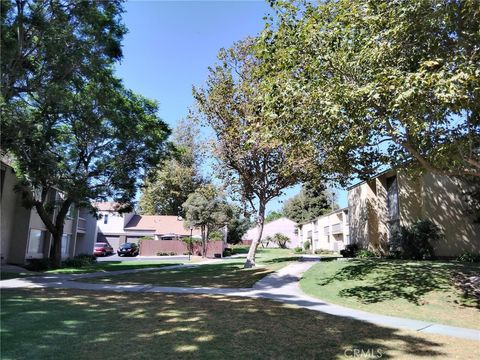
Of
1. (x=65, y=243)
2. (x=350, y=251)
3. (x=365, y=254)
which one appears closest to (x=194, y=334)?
(x=365, y=254)

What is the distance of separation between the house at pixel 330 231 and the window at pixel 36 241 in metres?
24.7

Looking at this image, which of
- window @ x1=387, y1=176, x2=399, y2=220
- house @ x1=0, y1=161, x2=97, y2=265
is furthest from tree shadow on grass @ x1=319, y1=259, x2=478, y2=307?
house @ x1=0, y1=161, x2=97, y2=265

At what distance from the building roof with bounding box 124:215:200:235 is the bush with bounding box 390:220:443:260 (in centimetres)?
3836

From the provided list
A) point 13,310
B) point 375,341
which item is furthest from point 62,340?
point 375,341

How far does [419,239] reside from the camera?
66.6 feet

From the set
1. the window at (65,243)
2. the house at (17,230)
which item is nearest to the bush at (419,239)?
the house at (17,230)

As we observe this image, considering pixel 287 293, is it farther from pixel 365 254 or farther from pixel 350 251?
pixel 350 251

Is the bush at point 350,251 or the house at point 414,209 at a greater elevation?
the house at point 414,209

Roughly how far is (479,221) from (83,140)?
21.3 m

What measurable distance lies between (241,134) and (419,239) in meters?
10.4

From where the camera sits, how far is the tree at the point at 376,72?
366 inches

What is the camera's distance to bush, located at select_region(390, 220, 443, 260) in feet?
66.5

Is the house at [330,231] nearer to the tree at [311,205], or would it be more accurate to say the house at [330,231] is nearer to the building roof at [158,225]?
the tree at [311,205]

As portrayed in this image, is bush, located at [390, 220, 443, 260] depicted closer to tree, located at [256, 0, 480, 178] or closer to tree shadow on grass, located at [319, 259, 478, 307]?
tree shadow on grass, located at [319, 259, 478, 307]
